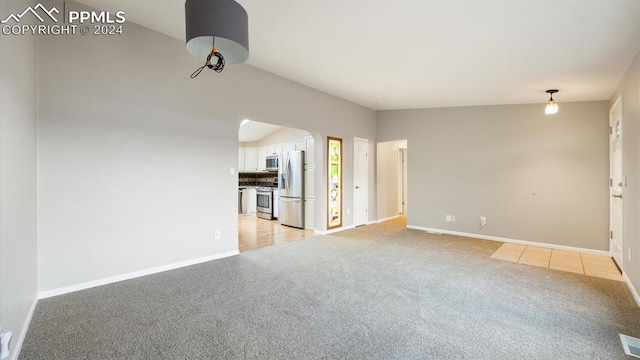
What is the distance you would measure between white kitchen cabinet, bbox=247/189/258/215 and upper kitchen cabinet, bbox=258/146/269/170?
2.56ft

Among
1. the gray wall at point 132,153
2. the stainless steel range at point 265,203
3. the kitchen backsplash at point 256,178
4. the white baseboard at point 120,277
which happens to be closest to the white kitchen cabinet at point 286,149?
the stainless steel range at point 265,203

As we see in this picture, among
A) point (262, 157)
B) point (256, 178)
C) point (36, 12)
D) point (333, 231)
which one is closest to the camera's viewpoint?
point (36, 12)

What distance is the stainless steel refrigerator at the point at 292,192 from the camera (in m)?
6.27

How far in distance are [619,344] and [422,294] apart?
1384 mm

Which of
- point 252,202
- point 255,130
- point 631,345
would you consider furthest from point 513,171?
point 252,202

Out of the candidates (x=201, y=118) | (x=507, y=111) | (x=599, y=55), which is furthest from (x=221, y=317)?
(x=507, y=111)

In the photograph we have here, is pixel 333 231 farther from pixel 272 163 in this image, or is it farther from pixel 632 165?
pixel 632 165

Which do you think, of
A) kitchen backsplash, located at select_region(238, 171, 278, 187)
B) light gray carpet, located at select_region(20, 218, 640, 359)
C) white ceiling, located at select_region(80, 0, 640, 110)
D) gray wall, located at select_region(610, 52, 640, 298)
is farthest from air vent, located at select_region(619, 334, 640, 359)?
kitchen backsplash, located at select_region(238, 171, 278, 187)

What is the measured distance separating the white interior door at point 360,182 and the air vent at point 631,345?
4.55 m

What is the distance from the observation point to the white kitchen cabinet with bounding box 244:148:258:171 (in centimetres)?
891

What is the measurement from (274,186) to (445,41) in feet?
19.0

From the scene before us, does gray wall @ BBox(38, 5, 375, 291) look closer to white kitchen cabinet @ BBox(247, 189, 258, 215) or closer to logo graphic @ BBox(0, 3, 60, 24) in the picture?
logo graphic @ BBox(0, 3, 60, 24)

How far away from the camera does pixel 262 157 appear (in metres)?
8.62

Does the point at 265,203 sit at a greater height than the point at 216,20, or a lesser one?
lesser
